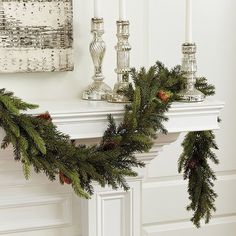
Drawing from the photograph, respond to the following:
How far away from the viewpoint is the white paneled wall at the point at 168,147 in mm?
1489

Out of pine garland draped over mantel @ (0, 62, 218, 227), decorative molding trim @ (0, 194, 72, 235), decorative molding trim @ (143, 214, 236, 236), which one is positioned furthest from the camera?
decorative molding trim @ (143, 214, 236, 236)

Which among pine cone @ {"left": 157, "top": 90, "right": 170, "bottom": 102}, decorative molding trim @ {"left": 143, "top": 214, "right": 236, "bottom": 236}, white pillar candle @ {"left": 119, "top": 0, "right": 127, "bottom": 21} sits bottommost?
decorative molding trim @ {"left": 143, "top": 214, "right": 236, "bottom": 236}

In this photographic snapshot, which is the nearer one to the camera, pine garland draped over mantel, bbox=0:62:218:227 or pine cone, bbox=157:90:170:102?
pine garland draped over mantel, bbox=0:62:218:227

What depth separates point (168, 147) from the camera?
1.69 m

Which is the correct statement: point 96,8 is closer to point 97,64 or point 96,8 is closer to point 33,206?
point 97,64

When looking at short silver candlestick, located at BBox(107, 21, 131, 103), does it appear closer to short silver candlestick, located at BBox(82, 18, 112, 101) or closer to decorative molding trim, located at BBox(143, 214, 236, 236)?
short silver candlestick, located at BBox(82, 18, 112, 101)

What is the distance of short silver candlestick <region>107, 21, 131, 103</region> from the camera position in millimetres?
1414

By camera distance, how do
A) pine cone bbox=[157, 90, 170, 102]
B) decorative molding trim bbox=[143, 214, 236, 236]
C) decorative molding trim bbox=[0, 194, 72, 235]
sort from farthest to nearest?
1. decorative molding trim bbox=[143, 214, 236, 236]
2. decorative molding trim bbox=[0, 194, 72, 235]
3. pine cone bbox=[157, 90, 170, 102]

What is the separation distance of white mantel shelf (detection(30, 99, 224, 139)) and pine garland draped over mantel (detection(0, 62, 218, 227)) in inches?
0.9

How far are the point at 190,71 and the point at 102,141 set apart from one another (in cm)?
28

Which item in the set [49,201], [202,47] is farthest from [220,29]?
[49,201]

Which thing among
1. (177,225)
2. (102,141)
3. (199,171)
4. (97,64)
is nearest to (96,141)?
(102,141)

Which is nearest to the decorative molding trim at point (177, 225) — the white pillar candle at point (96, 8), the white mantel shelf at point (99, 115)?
the white mantel shelf at point (99, 115)

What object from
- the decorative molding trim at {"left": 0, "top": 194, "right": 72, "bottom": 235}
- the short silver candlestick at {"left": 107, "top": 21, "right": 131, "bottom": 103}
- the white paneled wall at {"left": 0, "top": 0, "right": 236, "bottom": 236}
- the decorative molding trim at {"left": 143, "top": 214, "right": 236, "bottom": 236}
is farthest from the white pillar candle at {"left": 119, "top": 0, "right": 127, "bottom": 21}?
the decorative molding trim at {"left": 143, "top": 214, "right": 236, "bottom": 236}
